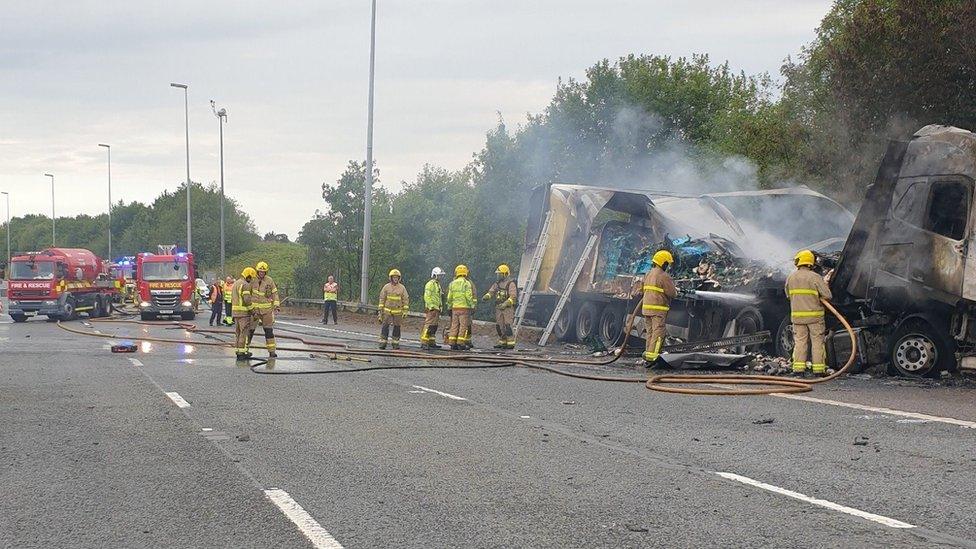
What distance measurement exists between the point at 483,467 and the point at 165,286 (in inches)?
1227

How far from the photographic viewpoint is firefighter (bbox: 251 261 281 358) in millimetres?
17562

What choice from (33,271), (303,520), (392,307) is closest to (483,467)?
(303,520)

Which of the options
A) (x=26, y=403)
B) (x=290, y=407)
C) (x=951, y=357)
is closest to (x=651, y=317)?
(x=951, y=357)

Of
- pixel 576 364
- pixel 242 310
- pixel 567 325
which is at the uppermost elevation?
pixel 242 310

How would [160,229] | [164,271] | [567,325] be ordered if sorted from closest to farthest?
[567,325] < [164,271] < [160,229]

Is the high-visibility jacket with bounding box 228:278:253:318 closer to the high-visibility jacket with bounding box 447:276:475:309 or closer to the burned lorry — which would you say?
the high-visibility jacket with bounding box 447:276:475:309

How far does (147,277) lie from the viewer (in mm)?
36500

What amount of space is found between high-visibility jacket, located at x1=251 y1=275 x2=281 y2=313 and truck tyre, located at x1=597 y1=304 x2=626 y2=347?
691 cm

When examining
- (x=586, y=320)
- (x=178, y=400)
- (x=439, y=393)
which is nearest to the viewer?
(x=178, y=400)

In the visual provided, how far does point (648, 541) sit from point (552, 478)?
5.71 ft

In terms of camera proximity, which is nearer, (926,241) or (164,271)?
(926,241)

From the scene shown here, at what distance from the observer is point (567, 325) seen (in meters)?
22.7

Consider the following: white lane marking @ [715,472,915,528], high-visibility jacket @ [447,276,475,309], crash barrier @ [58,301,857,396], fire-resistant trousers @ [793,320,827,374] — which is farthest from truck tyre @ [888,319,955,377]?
high-visibility jacket @ [447,276,475,309]

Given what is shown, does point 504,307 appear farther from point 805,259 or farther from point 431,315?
point 805,259
